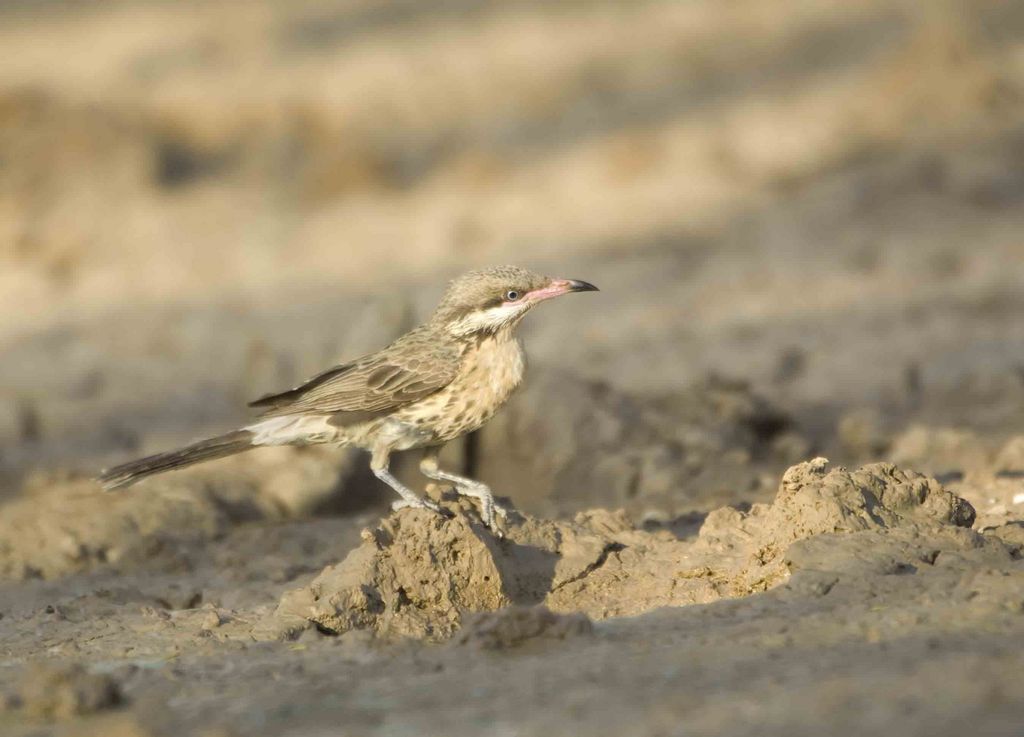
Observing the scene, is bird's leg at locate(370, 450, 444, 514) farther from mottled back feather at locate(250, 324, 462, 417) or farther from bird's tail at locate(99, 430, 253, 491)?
bird's tail at locate(99, 430, 253, 491)

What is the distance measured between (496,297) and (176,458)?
178 cm

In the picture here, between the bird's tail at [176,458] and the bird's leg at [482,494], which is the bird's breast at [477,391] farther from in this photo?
the bird's tail at [176,458]

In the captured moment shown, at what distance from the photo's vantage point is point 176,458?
798 centimetres

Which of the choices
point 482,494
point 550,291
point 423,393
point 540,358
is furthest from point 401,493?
point 540,358

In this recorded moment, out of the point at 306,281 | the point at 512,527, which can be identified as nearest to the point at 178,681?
the point at 512,527

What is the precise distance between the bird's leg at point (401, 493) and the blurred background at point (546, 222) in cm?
151

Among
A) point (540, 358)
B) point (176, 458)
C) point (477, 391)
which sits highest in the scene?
point (477, 391)

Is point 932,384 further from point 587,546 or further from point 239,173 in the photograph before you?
point 239,173

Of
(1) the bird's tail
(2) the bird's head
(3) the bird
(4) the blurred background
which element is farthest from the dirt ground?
(2) the bird's head

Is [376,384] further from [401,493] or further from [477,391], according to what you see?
[401,493]

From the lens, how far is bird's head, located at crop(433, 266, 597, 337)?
816 cm

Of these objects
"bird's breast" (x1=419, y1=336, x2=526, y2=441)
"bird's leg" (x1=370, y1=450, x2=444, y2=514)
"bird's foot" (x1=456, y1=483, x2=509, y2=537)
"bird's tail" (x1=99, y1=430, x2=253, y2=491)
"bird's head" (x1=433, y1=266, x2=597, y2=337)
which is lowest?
"bird's foot" (x1=456, y1=483, x2=509, y2=537)

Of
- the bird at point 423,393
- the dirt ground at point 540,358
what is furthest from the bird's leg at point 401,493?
the dirt ground at point 540,358

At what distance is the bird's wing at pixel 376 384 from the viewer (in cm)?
800
